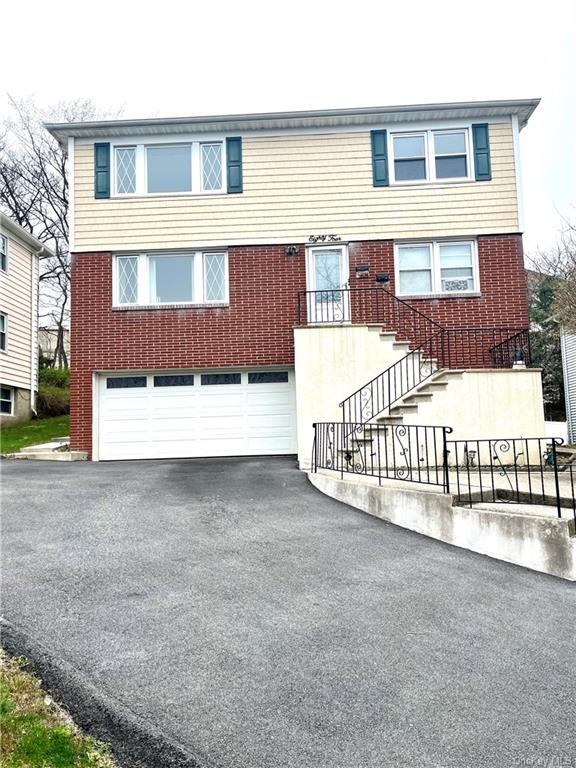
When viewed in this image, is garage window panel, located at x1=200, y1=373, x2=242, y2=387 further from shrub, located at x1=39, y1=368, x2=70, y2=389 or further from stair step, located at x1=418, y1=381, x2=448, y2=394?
shrub, located at x1=39, y1=368, x2=70, y2=389

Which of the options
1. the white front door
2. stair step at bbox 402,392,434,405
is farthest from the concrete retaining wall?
the white front door

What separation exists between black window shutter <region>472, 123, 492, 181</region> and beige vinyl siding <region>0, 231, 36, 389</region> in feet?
50.5

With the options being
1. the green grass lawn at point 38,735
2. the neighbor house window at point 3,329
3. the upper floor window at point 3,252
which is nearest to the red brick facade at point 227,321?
the neighbor house window at point 3,329

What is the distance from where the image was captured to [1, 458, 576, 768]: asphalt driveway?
9.96 ft

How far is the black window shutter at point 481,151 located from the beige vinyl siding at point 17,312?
50.5 feet

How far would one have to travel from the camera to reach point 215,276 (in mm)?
13859

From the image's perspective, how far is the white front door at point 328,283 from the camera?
13.5m

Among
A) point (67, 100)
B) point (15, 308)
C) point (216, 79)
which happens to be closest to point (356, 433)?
point (15, 308)

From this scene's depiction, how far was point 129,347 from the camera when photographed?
13641 millimetres

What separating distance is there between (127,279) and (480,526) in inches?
408

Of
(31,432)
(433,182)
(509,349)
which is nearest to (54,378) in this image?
(31,432)

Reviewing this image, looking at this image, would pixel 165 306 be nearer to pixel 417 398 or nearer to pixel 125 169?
pixel 125 169

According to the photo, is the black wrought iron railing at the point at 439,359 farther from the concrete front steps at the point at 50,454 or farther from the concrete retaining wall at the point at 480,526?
the concrete front steps at the point at 50,454

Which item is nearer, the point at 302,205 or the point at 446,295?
the point at 446,295
